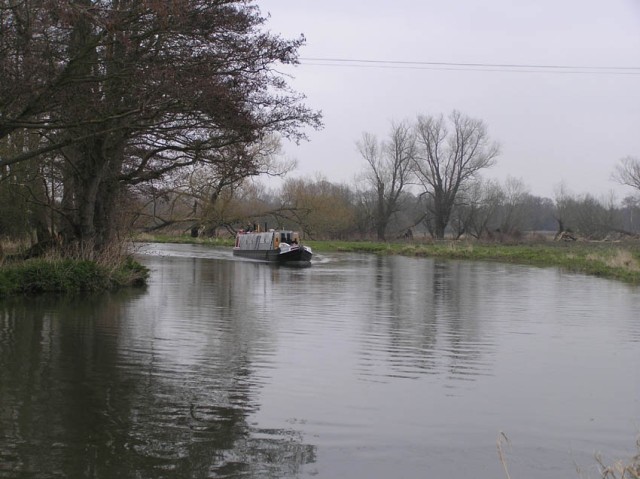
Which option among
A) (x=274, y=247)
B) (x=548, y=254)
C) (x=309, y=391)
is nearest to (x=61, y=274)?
(x=309, y=391)

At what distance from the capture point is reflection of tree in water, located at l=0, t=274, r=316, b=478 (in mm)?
5469

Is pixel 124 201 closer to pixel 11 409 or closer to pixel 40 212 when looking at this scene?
pixel 40 212

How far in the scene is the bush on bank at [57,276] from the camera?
16.2 metres

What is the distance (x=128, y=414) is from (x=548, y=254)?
38451mm

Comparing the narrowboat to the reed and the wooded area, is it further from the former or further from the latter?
the reed

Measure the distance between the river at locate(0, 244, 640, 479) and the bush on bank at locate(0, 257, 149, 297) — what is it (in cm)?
78

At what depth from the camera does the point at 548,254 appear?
41688 millimetres

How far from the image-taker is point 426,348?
436 inches

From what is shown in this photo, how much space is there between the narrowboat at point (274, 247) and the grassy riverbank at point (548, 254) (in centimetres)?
682

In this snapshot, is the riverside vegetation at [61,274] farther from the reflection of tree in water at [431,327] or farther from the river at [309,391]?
the reflection of tree in water at [431,327]

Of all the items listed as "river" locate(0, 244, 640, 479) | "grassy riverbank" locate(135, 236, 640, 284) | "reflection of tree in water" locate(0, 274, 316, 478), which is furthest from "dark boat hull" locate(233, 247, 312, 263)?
"reflection of tree in water" locate(0, 274, 316, 478)

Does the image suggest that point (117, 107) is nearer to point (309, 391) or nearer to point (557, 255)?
point (309, 391)

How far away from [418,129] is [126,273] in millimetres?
62527

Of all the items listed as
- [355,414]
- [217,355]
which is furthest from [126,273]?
[355,414]
